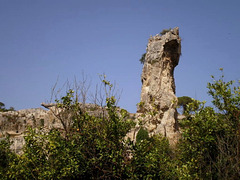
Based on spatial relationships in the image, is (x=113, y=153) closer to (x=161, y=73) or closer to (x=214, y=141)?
(x=214, y=141)

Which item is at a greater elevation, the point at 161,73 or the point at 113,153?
the point at 161,73

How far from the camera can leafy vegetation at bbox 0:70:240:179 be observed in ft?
20.9

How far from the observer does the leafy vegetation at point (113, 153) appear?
6.38 m

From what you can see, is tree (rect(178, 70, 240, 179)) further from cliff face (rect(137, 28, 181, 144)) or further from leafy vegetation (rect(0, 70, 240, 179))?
cliff face (rect(137, 28, 181, 144))

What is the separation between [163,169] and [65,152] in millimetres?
2727

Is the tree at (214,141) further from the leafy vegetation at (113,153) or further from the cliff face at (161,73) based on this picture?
the cliff face at (161,73)

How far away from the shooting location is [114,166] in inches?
247

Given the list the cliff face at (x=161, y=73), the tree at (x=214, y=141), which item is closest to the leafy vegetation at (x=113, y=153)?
the tree at (x=214, y=141)

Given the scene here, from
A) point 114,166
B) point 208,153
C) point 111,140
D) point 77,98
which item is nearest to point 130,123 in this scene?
point 111,140

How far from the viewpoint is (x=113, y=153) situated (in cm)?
646

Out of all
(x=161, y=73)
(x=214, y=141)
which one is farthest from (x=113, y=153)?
(x=161, y=73)

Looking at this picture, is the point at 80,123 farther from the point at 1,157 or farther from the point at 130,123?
the point at 1,157

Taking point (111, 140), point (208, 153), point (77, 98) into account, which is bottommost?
point (208, 153)

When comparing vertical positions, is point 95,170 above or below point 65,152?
below
